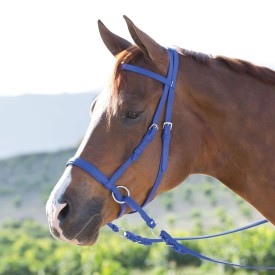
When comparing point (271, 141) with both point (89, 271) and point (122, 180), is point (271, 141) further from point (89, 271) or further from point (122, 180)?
point (89, 271)

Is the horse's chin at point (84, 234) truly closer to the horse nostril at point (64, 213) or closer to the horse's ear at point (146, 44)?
the horse nostril at point (64, 213)

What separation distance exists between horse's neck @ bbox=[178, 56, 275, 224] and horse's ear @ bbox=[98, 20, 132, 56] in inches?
17.6

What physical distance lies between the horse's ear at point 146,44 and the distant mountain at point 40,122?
22.6 meters

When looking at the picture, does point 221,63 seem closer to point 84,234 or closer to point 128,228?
point 84,234

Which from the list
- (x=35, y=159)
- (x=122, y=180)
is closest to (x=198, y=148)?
(x=122, y=180)

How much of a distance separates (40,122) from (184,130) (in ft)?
79.7

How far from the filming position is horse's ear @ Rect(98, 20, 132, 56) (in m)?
3.48

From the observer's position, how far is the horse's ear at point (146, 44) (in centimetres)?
306

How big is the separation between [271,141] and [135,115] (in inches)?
30.4

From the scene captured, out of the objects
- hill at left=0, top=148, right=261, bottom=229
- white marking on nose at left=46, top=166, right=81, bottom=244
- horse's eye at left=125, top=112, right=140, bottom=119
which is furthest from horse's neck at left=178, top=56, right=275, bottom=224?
hill at left=0, top=148, right=261, bottom=229

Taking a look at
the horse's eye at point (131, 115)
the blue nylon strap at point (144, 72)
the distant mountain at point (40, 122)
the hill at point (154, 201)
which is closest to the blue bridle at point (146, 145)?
the blue nylon strap at point (144, 72)

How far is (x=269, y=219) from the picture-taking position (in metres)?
3.28

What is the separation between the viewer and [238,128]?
3.26m

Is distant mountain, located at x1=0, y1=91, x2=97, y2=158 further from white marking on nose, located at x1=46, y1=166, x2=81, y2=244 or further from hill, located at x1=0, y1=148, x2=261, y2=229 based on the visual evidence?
white marking on nose, located at x1=46, y1=166, x2=81, y2=244
